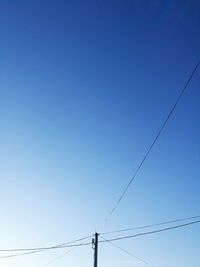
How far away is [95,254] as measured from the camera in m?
27.7

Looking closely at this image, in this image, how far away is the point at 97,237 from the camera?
2869 cm

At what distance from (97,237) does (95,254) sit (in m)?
1.38
